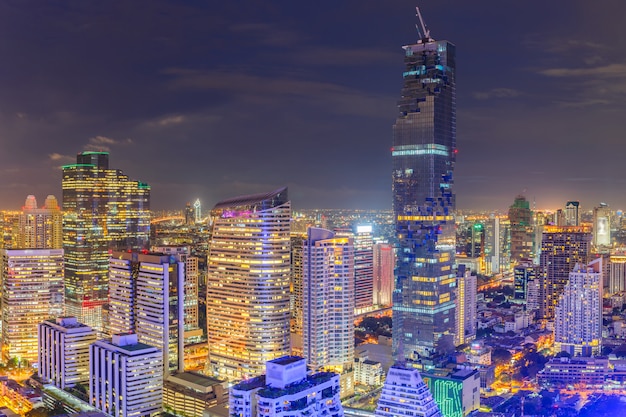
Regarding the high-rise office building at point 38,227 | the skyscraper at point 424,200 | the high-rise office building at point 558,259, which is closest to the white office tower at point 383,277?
the high-rise office building at point 558,259

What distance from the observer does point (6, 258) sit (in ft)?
80.8

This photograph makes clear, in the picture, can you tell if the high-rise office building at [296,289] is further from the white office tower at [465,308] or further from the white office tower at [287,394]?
the white office tower at [287,394]

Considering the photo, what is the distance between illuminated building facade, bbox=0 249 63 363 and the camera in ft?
78.0

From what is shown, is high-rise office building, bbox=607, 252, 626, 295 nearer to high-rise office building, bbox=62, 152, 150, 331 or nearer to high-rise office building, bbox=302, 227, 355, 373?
high-rise office building, bbox=302, 227, 355, 373

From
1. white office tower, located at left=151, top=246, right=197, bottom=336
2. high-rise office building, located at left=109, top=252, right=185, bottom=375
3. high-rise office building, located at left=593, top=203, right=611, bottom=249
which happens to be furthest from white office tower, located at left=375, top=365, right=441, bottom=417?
high-rise office building, located at left=593, top=203, right=611, bottom=249

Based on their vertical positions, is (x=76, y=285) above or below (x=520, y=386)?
above

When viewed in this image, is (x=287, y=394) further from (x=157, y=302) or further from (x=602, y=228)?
(x=602, y=228)

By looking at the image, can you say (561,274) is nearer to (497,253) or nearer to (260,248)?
(497,253)

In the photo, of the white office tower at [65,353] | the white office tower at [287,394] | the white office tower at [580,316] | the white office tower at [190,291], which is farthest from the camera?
the white office tower at [190,291]

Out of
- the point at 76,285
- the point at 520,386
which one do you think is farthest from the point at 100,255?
the point at 520,386

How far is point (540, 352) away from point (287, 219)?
11.7 m

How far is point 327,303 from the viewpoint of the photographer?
67.9 ft

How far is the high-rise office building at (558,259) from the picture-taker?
31.0m

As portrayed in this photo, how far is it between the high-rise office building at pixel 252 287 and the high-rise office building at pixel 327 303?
0.74 metres
